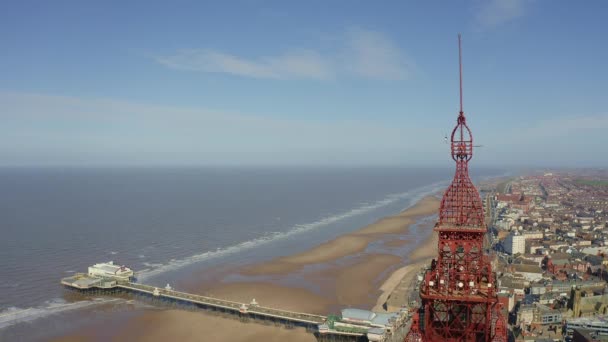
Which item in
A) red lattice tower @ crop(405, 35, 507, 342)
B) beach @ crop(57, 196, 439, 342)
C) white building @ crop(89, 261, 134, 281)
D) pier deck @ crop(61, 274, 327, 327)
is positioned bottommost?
beach @ crop(57, 196, 439, 342)

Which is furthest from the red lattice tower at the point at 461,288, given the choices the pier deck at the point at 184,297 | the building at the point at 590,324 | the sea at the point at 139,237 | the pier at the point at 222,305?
the sea at the point at 139,237

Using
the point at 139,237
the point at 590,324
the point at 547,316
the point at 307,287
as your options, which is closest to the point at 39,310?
the point at 307,287

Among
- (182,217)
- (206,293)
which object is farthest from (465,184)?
(182,217)

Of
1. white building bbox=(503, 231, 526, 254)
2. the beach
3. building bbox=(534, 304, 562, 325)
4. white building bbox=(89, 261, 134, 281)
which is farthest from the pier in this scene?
white building bbox=(503, 231, 526, 254)

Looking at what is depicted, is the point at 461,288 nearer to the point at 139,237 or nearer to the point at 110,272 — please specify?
the point at 110,272

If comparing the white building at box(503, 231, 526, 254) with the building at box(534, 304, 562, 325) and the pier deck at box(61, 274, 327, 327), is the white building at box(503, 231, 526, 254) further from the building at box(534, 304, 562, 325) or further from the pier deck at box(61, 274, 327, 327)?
the pier deck at box(61, 274, 327, 327)
